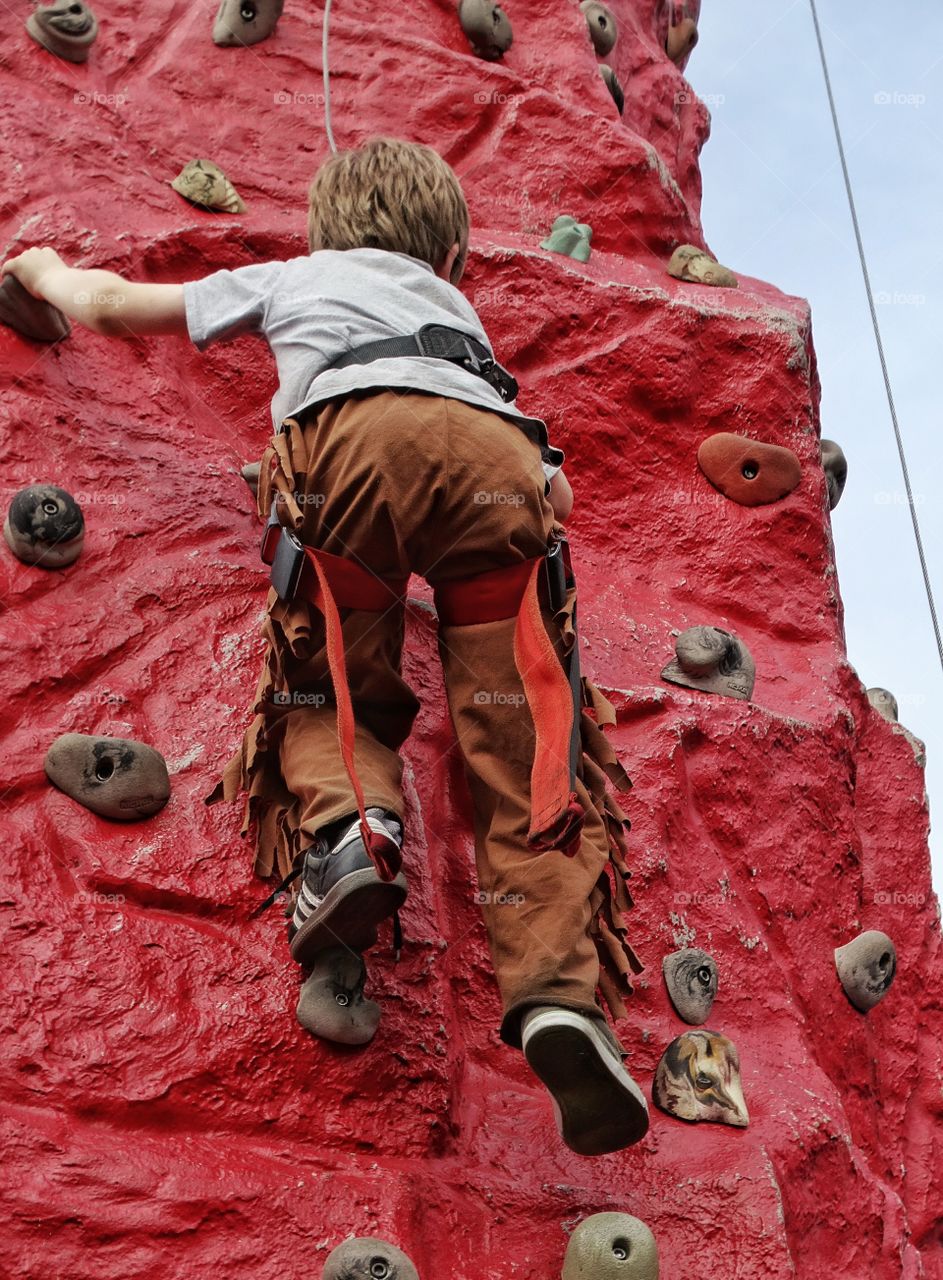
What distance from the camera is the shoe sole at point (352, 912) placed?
212 cm

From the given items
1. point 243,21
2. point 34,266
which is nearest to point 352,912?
point 34,266

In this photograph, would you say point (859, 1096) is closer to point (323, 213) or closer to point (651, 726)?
point (651, 726)

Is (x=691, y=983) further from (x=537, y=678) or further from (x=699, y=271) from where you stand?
(x=699, y=271)

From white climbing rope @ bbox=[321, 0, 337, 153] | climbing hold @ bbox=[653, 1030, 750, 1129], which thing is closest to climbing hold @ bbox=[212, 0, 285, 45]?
white climbing rope @ bbox=[321, 0, 337, 153]

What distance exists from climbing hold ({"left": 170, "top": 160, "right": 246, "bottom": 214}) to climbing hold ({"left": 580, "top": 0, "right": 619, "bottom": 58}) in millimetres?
1650

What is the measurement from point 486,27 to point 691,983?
2.95m

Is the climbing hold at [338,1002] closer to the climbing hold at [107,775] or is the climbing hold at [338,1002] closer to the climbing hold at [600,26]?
the climbing hold at [107,775]

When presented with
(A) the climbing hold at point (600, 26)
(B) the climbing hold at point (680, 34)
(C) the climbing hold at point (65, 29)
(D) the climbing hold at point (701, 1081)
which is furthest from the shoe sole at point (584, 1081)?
(B) the climbing hold at point (680, 34)

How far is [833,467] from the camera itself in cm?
415

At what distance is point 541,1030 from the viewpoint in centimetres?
205

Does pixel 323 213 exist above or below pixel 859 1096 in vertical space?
above

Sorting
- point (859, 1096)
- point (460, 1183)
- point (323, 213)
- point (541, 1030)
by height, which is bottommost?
point (859, 1096)

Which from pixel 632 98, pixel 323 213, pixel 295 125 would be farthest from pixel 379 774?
pixel 632 98

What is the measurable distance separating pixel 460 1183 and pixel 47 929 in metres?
0.76
